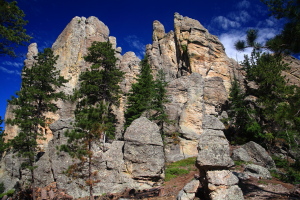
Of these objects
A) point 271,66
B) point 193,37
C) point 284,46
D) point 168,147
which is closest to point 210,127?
point 284,46

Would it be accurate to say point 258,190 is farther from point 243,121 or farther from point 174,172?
point 243,121

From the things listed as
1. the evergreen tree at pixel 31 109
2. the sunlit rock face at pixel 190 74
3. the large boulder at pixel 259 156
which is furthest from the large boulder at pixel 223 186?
the evergreen tree at pixel 31 109

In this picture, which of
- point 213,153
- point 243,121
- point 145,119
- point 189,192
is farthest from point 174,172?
point 243,121

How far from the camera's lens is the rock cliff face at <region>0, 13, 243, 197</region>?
1738cm

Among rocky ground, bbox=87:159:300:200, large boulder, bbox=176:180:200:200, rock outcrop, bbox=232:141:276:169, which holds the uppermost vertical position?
rock outcrop, bbox=232:141:276:169

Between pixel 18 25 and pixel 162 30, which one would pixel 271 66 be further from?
pixel 162 30

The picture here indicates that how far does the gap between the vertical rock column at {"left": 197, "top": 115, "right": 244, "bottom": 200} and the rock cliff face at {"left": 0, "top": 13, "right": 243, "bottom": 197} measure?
0.59 feet

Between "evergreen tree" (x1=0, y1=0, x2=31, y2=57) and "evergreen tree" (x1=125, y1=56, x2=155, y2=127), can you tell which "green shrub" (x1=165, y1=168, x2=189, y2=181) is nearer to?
"evergreen tree" (x1=125, y1=56, x2=155, y2=127)

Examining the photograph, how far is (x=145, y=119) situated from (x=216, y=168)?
971cm

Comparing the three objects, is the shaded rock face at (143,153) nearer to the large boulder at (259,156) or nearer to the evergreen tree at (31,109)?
the evergreen tree at (31,109)

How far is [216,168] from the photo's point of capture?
11.7 meters

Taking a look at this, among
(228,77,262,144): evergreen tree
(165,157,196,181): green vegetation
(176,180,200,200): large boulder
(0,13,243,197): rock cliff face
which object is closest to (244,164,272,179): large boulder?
(165,157,196,181): green vegetation

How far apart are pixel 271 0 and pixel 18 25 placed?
13507 millimetres

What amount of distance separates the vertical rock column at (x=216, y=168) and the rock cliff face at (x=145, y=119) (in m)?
0.18
